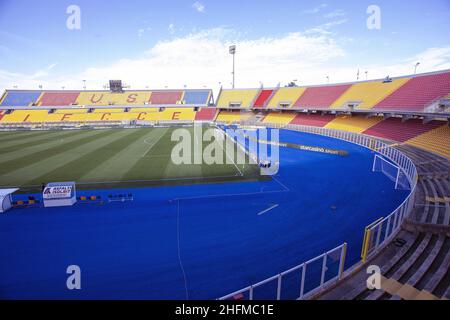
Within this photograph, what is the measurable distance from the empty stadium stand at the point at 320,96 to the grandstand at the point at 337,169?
250mm

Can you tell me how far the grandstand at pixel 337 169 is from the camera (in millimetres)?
6656

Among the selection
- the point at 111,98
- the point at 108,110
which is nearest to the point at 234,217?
the point at 108,110

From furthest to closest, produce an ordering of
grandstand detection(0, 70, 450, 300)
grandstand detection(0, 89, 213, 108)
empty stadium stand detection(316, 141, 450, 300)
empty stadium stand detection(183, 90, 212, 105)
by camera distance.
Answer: empty stadium stand detection(183, 90, 212, 105) < grandstand detection(0, 89, 213, 108) < grandstand detection(0, 70, 450, 300) < empty stadium stand detection(316, 141, 450, 300)

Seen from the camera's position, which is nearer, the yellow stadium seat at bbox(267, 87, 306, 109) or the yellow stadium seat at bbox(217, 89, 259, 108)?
the yellow stadium seat at bbox(267, 87, 306, 109)

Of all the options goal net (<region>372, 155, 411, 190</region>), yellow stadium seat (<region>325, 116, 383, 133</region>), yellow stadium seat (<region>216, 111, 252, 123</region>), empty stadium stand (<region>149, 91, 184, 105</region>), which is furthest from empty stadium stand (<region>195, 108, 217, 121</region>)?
goal net (<region>372, 155, 411, 190</region>)

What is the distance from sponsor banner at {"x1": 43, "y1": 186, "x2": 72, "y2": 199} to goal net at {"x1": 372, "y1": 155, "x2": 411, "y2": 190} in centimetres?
1952

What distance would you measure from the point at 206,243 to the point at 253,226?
7.75 feet

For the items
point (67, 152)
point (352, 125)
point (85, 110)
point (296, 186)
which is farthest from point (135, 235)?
point (85, 110)

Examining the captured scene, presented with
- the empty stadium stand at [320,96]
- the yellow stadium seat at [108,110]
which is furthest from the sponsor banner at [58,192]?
the yellow stadium seat at [108,110]

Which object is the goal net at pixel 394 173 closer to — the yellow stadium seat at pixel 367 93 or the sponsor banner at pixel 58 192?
the yellow stadium seat at pixel 367 93

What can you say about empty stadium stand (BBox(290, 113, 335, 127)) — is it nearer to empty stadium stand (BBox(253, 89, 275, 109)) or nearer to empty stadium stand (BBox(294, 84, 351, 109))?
empty stadium stand (BBox(294, 84, 351, 109))

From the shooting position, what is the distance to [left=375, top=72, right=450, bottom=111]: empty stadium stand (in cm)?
2453

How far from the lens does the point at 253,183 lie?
15.6 m
